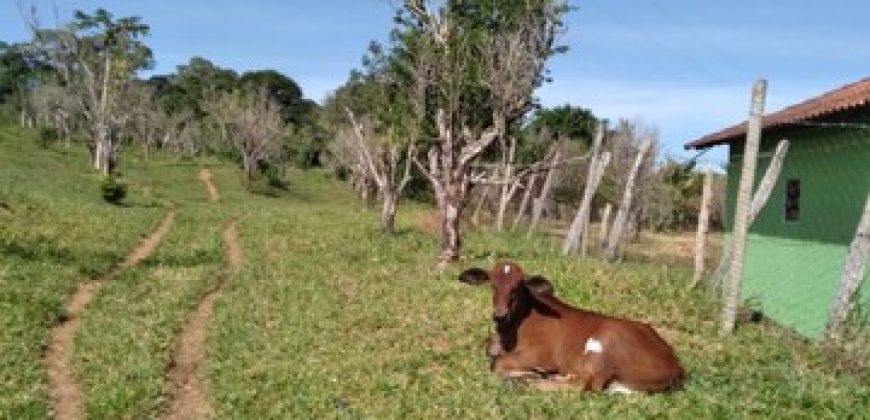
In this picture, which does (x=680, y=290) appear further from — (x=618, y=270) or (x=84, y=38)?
(x=84, y=38)

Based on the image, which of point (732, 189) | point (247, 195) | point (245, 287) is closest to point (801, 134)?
point (732, 189)

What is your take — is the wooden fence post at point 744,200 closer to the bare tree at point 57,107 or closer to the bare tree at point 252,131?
the bare tree at point 252,131

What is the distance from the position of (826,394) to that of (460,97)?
48.8 feet

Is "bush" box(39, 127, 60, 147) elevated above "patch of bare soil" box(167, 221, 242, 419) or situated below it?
above

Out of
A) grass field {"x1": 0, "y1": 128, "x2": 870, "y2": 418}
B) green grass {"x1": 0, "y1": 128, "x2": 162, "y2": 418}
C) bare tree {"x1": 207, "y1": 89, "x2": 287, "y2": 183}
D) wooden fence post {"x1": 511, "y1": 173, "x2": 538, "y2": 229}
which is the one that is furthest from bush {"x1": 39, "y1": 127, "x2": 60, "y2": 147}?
wooden fence post {"x1": 511, "y1": 173, "x2": 538, "y2": 229}

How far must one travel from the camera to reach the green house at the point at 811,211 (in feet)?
58.1

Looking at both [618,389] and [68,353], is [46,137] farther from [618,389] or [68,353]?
[618,389]

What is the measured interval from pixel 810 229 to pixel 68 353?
14106 millimetres

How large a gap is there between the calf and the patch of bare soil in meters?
3.35

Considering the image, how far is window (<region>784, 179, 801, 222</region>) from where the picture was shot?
2096 centimetres

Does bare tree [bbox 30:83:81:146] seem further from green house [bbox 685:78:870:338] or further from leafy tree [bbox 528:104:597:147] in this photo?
green house [bbox 685:78:870:338]

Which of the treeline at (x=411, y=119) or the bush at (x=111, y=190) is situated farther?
the bush at (x=111, y=190)

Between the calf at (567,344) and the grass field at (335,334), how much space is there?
345 millimetres

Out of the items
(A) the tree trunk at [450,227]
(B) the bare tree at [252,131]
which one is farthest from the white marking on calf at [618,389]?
(B) the bare tree at [252,131]
